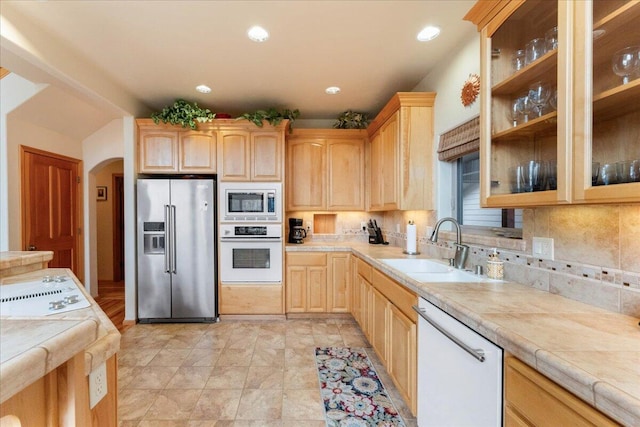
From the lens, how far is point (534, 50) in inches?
51.7

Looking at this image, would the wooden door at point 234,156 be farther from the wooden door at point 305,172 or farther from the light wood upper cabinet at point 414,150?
the light wood upper cabinet at point 414,150

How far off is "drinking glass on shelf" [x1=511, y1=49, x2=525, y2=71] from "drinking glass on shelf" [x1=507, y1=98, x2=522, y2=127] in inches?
5.9

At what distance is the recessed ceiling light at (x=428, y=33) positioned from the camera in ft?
6.90

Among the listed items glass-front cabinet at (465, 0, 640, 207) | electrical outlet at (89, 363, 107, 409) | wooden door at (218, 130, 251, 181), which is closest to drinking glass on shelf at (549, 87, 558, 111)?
glass-front cabinet at (465, 0, 640, 207)

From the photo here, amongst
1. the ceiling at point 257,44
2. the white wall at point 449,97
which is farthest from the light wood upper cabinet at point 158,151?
the white wall at point 449,97

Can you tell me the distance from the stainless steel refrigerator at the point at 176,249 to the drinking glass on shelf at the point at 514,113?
2.97 meters

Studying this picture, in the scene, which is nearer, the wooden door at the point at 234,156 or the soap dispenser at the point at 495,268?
the soap dispenser at the point at 495,268

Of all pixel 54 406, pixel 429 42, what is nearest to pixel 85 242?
pixel 54 406

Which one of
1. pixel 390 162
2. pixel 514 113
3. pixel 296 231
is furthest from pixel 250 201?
pixel 514 113

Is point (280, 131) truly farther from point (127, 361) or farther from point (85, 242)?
point (85, 242)

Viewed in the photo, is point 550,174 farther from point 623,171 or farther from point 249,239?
point 249,239

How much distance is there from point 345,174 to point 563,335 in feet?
10.2

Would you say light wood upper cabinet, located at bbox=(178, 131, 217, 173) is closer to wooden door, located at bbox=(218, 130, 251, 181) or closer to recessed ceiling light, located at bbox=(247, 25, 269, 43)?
wooden door, located at bbox=(218, 130, 251, 181)

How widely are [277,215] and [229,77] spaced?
5.10 ft
